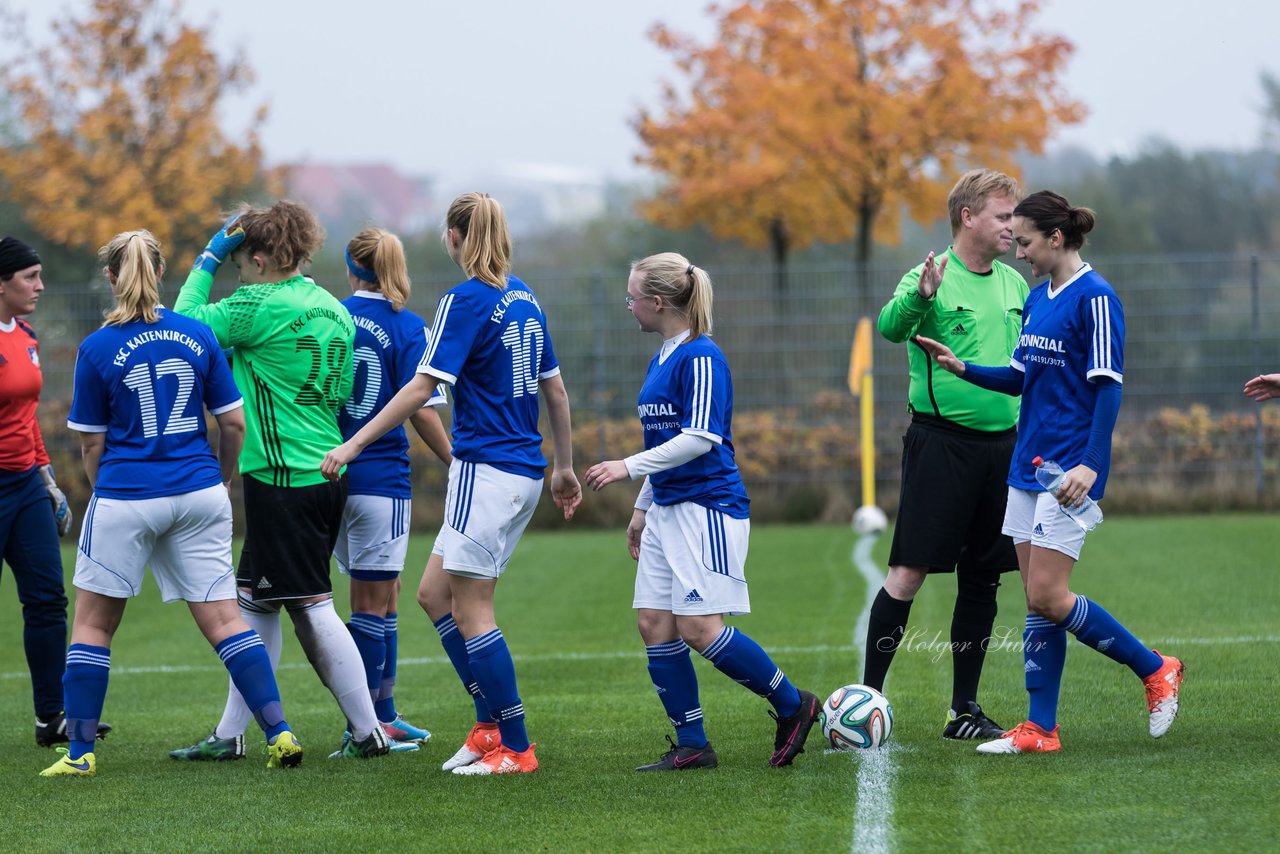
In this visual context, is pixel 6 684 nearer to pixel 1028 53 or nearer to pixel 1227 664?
pixel 1227 664

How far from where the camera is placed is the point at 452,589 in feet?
17.7

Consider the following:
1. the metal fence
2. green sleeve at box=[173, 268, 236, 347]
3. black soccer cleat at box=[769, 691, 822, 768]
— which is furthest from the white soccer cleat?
the metal fence

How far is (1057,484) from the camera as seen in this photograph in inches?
204

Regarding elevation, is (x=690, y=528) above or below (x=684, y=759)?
above

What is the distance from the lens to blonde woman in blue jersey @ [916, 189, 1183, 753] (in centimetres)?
518

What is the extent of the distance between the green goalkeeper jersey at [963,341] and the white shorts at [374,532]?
83.3 inches

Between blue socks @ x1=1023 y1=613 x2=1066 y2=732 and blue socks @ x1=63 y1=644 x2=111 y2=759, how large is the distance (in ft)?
11.3

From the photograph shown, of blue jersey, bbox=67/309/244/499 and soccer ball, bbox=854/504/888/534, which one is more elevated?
blue jersey, bbox=67/309/244/499

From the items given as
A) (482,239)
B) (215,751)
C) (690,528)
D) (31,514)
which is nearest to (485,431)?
(482,239)

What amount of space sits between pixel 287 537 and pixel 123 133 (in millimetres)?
17366

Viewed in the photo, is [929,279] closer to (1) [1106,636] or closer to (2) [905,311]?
(2) [905,311]

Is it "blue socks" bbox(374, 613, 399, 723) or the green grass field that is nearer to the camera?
the green grass field

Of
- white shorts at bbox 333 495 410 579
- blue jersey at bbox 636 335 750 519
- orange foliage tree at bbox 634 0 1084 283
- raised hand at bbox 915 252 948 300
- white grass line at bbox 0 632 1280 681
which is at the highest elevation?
orange foliage tree at bbox 634 0 1084 283

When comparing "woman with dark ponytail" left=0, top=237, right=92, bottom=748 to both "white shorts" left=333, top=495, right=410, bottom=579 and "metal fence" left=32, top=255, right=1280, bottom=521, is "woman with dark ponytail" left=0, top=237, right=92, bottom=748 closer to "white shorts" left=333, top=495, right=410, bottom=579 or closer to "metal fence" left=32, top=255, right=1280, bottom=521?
"white shorts" left=333, top=495, right=410, bottom=579
